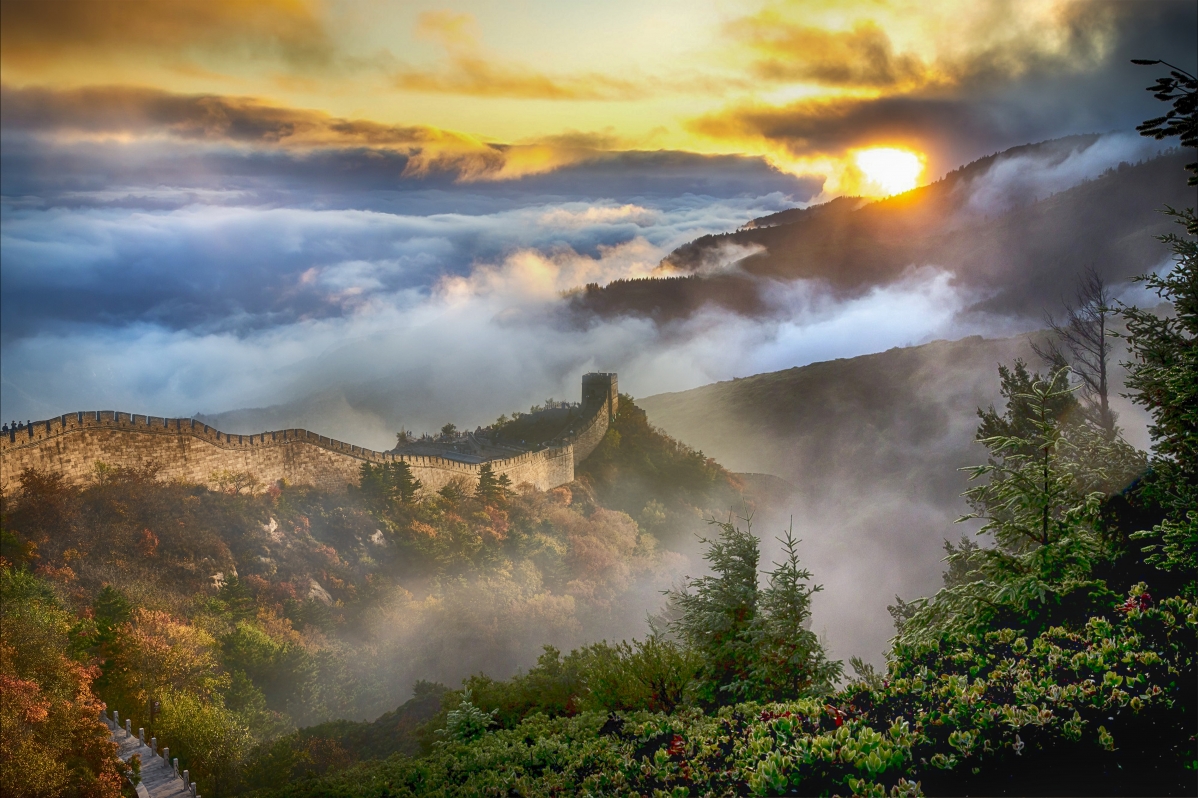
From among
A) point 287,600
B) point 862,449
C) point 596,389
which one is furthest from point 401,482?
point 862,449

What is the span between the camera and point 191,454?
101 ft

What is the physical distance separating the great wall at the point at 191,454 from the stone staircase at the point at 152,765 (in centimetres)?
962

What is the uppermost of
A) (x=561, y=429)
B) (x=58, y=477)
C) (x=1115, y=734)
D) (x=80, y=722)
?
(x=561, y=429)

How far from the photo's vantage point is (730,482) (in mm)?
62594

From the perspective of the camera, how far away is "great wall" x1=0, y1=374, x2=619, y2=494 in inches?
1003

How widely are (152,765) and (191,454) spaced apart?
14624 mm

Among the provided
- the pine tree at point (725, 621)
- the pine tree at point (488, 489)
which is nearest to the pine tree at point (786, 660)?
the pine tree at point (725, 621)

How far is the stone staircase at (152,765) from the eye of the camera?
18469mm

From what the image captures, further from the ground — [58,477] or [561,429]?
[561,429]

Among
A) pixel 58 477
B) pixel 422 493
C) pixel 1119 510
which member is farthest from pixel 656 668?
pixel 422 493

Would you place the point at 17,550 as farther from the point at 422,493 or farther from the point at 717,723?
the point at 717,723

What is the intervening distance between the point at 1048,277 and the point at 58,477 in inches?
4338

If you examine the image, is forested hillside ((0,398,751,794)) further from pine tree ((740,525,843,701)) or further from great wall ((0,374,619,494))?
pine tree ((740,525,843,701))

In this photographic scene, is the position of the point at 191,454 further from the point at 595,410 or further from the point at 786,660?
the point at 595,410
